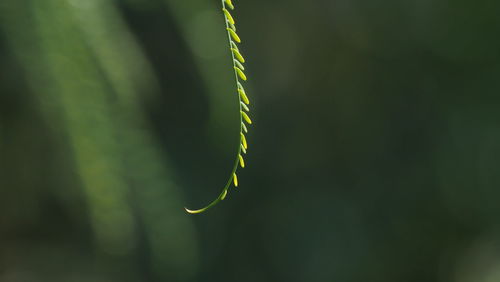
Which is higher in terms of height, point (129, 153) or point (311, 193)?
point (129, 153)

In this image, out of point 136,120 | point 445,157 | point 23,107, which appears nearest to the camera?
point 136,120

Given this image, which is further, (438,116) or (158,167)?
(438,116)

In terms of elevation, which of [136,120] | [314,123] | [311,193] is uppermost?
[136,120]

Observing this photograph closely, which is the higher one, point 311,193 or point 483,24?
point 483,24

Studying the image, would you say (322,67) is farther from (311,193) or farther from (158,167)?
(158,167)

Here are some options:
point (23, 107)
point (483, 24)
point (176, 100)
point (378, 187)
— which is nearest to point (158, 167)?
point (23, 107)

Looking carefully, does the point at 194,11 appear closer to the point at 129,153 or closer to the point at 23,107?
the point at 129,153

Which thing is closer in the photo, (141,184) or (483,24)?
(141,184)

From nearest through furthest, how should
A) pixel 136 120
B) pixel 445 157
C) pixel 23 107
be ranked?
pixel 136 120 → pixel 23 107 → pixel 445 157

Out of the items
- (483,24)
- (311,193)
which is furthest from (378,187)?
(483,24)
